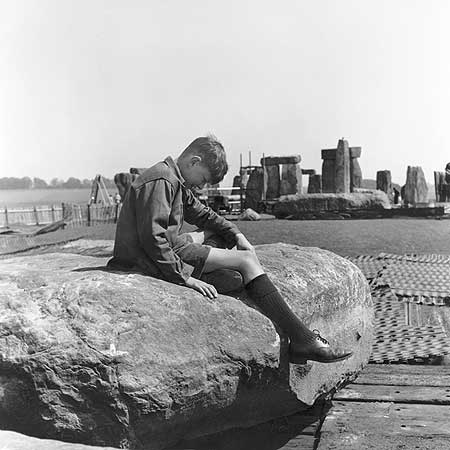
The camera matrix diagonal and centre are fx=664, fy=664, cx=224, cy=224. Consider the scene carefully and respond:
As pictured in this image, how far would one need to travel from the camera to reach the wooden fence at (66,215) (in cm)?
2019

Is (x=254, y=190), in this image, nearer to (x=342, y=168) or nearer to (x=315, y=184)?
(x=342, y=168)

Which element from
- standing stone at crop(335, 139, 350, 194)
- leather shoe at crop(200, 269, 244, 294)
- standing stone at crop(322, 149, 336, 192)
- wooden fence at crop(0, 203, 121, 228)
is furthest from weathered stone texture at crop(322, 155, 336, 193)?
leather shoe at crop(200, 269, 244, 294)

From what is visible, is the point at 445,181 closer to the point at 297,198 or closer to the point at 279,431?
the point at 297,198

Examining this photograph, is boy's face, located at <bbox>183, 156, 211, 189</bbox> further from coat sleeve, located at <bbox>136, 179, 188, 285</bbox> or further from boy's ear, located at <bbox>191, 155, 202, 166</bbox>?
coat sleeve, located at <bbox>136, 179, 188, 285</bbox>

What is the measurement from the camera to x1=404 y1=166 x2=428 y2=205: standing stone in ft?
72.7

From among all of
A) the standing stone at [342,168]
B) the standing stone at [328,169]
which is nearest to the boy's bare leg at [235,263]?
the standing stone at [342,168]

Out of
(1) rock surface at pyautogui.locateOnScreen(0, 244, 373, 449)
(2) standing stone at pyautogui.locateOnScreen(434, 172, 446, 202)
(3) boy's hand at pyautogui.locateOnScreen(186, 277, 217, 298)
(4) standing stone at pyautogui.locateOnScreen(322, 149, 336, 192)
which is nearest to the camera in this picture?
(1) rock surface at pyautogui.locateOnScreen(0, 244, 373, 449)

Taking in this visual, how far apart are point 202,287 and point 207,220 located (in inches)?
27.0

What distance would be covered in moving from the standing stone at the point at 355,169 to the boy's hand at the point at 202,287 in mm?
20700

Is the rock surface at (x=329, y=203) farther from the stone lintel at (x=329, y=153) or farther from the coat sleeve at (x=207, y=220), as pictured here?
the coat sleeve at (x=207, y=220)

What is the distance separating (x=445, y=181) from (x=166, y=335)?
71.7 ft

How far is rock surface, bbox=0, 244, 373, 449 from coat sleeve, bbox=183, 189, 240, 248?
0.43 m

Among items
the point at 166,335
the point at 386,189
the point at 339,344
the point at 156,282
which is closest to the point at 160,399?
the point at 166,335

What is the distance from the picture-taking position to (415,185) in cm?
2223
